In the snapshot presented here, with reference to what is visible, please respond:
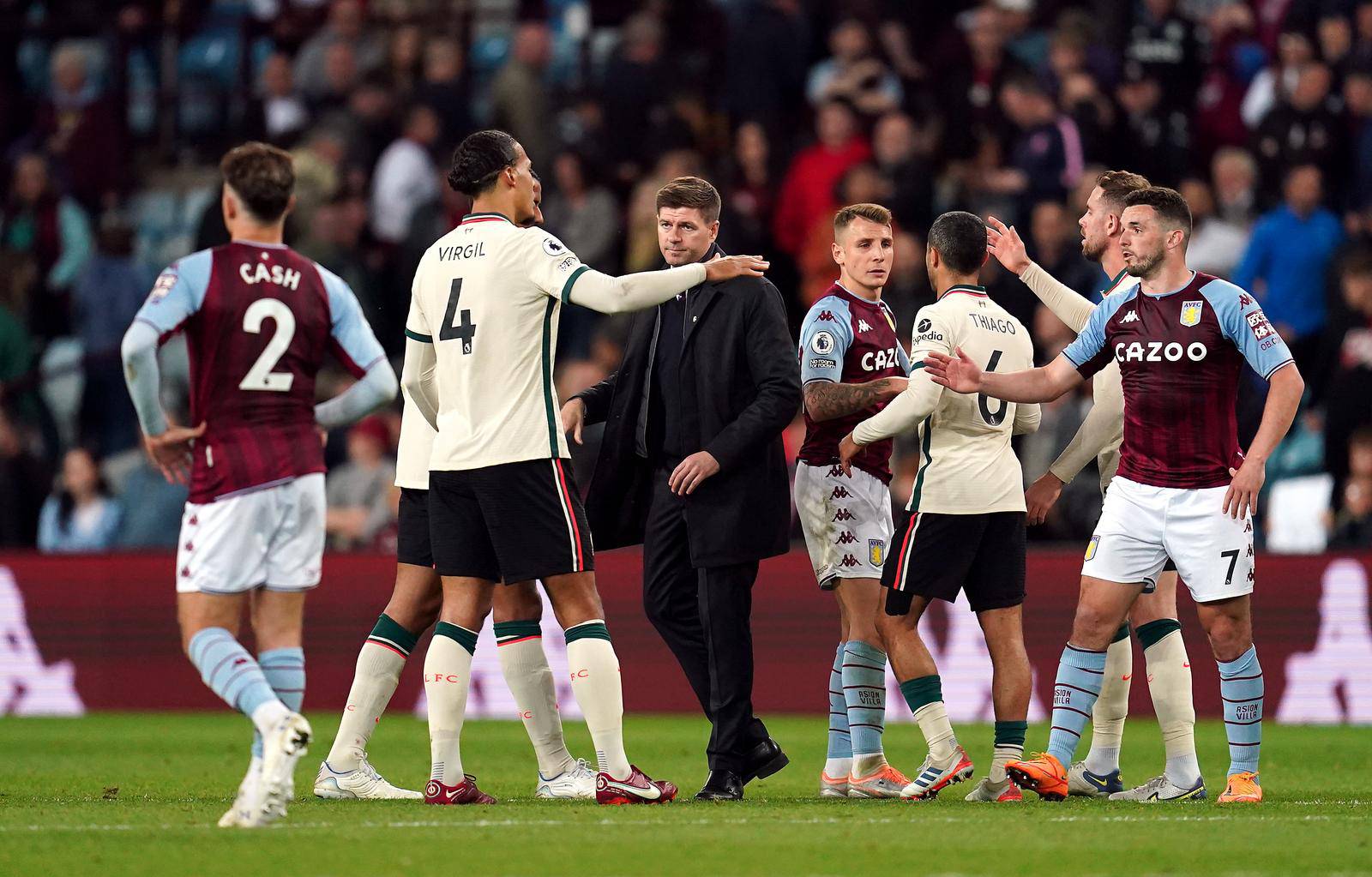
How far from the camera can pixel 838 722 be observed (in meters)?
8.63

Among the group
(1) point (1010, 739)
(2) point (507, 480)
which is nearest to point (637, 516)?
(2) point (507, 480)

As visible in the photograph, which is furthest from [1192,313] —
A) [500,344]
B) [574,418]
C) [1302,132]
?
[1302,132]

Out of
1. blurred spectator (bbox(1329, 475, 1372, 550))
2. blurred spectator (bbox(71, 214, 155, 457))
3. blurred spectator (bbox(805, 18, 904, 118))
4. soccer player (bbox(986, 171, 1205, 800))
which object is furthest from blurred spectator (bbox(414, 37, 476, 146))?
soccer player (bbox(986, 171, 1205, 800))

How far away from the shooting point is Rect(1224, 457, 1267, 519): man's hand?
7.58m

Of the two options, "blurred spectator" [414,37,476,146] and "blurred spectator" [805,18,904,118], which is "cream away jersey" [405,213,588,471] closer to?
"blurred spectator" [805,18,904,118]

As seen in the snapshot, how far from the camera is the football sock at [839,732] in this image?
8.55m

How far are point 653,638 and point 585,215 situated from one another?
4.26 metres

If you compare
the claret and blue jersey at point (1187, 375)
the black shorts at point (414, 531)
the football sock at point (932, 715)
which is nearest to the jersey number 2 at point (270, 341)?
the black shorts at point (414, 531)

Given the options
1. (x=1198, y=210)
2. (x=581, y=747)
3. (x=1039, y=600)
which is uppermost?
(x=1198, y=210)

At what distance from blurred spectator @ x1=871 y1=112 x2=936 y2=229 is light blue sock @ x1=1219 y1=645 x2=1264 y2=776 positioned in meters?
8.01

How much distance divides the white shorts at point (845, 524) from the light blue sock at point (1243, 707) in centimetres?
155

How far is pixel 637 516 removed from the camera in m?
8.55

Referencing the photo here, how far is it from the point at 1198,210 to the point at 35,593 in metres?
9.45

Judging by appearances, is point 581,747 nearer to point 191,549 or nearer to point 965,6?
point 191,549
